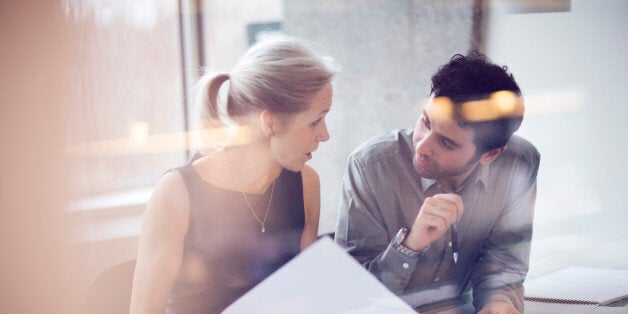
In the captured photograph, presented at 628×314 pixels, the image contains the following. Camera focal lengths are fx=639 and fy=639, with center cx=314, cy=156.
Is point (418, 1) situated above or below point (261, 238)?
above

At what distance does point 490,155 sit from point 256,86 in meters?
0.49

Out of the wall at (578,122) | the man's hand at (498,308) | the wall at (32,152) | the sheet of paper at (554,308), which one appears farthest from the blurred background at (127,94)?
the sheet of paper at (554,308)

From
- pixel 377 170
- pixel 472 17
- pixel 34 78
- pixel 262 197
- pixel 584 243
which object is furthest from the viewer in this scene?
pixel 584 243

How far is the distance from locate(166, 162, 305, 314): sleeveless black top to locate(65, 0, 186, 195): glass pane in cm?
7

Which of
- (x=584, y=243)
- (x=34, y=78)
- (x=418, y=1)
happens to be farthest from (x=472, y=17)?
(x=34, y=78)

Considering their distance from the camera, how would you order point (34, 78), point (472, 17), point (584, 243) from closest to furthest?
point (34, 78) < point (472, 17) < point (584, 243)

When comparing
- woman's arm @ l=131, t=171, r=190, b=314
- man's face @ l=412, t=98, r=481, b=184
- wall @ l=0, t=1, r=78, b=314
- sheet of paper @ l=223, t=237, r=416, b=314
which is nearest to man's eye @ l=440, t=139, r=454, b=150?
man's face @ l=412, t=98, r=481, b=184

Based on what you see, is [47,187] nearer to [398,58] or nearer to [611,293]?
[398,58]

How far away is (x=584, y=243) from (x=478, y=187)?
14.6 inches

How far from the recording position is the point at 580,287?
1393 mm

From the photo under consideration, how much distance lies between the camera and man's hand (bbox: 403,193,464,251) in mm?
1148

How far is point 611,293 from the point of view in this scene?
1.40 meters

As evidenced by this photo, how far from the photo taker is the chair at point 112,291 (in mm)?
952

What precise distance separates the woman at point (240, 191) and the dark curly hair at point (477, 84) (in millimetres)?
239
